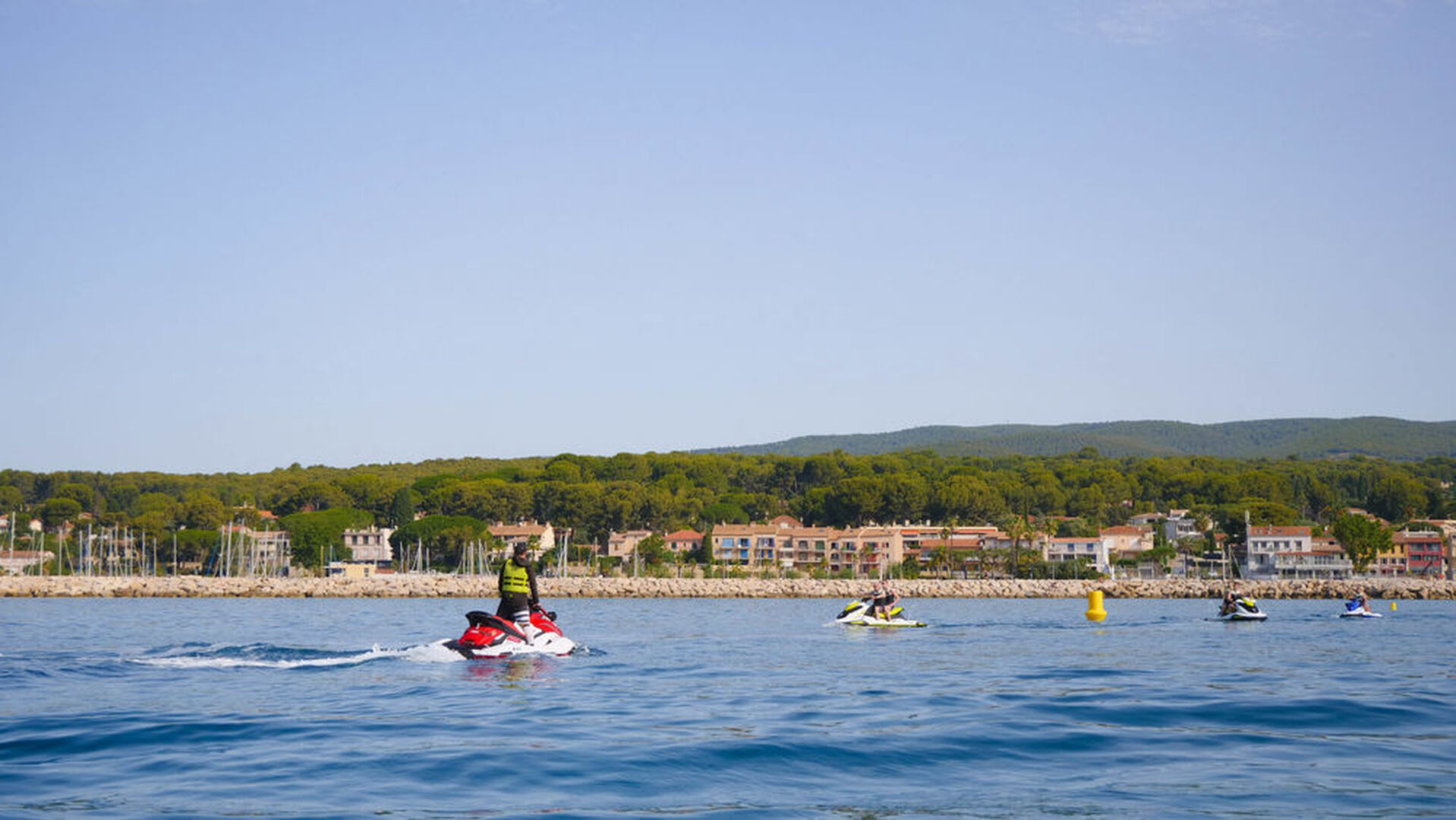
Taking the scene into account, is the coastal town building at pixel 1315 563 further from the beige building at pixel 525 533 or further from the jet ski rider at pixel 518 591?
the jet ski rider at pixel 518 591

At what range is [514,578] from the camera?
72.2 ft

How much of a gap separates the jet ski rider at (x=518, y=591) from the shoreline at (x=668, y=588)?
67.6 metres

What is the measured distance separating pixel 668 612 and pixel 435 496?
368 feet

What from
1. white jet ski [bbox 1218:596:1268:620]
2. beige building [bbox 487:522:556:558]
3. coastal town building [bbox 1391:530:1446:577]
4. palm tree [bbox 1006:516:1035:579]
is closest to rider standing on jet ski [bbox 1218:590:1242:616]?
white jet ski [bbox 1218:596:1268:620]

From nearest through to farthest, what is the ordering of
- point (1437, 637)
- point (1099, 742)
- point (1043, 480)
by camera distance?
point (1099, 742) < point (1437, 637) < point (1043, 480)

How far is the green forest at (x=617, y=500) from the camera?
507 ft

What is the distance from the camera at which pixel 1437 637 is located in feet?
113

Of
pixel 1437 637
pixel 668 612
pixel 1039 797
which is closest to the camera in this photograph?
pixel 1039 797

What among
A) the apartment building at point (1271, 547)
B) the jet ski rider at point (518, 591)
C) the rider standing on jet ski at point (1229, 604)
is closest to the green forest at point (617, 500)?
the apartment building at point (1271, 547)

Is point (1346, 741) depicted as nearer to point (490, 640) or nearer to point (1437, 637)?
point (490, 640)

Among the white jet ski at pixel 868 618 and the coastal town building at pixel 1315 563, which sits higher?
the white jet ski at pixel 868 618


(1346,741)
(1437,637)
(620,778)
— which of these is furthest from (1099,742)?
(1437,637)

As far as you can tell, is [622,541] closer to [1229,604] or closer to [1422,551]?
[1422,551]

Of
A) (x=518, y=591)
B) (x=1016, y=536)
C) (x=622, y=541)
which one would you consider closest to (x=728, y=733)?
(x=518, y=591)
